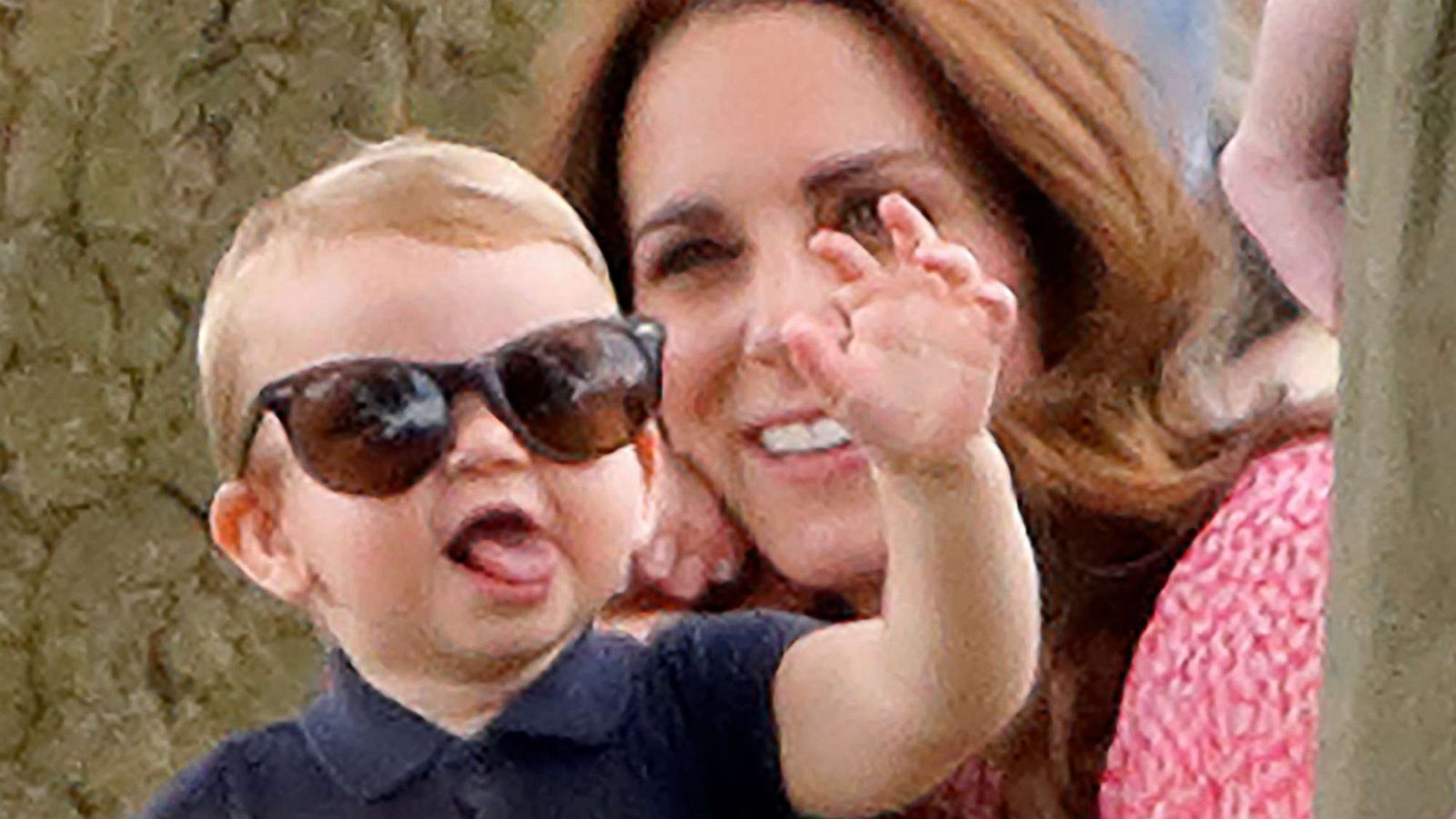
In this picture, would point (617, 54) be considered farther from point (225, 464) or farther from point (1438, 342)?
point (1438, 342)

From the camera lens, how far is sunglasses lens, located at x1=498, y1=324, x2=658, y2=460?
0.82m

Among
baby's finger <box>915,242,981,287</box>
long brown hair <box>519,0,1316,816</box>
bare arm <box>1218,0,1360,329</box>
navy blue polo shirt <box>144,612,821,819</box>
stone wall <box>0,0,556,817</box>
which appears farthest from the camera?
stone wall <box>0,0,556,817</box>

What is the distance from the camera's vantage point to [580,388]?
83 centimetres

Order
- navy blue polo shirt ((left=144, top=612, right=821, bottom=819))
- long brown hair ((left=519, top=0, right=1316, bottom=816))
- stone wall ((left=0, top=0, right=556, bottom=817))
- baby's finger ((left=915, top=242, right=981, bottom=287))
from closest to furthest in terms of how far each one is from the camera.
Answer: baby's finger ((left=915, top=242, right=981, bottom=287)) < navy blue polo shirt ((left=144, top=612, right=821, bottom=819)) < long brown hair ((left=519, top=0, right=1316, bottom=816)) < stone wall ((left=0, top=0, right=556, bottom=817))

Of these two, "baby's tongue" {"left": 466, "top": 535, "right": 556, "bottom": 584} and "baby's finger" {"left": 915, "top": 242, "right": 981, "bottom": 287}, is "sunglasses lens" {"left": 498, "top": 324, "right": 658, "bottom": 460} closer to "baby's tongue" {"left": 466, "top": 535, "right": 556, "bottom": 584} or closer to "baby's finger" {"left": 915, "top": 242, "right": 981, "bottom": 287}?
"baby's tongue" {"left": 466, "top": 535, "right": 556, "bottom": 584}

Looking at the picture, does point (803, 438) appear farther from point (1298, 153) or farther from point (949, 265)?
point (1298, 153)

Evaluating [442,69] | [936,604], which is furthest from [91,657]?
[936,604]

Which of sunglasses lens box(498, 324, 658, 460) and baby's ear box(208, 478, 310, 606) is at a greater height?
sunglasses lens box(498, 324, 658, 460)

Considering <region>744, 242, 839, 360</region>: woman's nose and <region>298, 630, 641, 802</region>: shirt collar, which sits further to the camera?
<region>744, 242, 839, 360</region>: woman's nose

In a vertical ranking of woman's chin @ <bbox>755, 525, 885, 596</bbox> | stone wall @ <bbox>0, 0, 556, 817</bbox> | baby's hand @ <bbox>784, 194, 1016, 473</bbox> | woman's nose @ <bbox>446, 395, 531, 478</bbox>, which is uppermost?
baby's hand @ <bbox>784, 194, 1016, 473</bbox>

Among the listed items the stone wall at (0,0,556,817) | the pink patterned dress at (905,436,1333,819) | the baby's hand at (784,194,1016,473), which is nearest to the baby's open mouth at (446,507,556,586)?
the baby's hand at (784,194,1016,473)

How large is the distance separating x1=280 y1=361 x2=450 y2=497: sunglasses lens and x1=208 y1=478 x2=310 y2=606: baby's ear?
42mm

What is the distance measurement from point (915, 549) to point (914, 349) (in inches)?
2.7

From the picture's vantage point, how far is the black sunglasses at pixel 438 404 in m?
0.82
